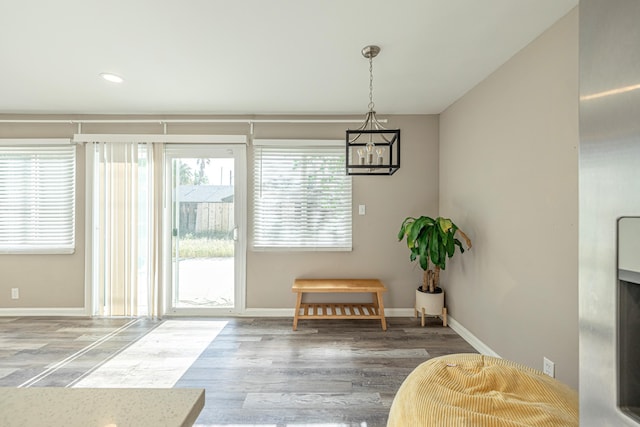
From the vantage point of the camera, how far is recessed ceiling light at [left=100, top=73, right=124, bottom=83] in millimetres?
2561

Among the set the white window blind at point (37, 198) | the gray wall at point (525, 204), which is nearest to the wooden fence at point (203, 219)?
the white window blind at point (37, 198)

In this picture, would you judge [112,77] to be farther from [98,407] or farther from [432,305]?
[432,305]

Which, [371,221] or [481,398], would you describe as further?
[371,221]

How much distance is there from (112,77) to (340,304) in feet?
10.9

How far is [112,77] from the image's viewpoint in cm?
259

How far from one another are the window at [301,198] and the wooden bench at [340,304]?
45cm

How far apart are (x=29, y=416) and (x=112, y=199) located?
354cm

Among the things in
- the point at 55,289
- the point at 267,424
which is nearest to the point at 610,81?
the point at 267,424

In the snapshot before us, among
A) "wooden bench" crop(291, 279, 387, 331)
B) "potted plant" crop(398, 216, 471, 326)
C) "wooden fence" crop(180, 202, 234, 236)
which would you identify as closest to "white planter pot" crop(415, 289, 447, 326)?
"potted plant" crop(398, 216, 471, 326)

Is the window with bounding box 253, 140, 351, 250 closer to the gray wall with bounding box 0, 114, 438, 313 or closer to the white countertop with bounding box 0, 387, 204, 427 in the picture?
the gray wall with bounding box 0, 114, 438, 313

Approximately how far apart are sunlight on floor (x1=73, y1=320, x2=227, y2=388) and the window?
1183 mm

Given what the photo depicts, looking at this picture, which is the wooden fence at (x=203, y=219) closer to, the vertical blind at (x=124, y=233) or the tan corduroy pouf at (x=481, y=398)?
the vertical blind at (x=124, y=233)

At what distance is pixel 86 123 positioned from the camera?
350 centimetres

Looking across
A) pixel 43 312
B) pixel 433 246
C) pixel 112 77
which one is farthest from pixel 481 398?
pixel 43 312
